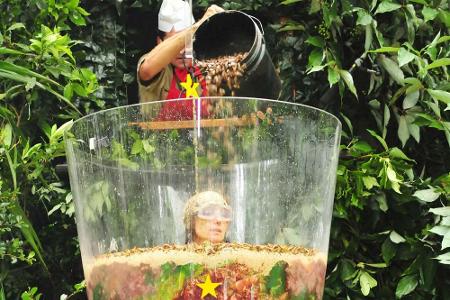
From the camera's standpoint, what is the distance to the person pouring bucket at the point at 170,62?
1720 millimetres

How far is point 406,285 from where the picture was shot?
5.90ft

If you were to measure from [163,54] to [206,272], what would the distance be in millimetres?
952

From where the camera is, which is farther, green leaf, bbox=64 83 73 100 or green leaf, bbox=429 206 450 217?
green leaf, bbox=64 83 73 100

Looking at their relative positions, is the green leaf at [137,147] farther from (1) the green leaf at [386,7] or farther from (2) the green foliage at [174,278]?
(1) the green leaf at [386,7]

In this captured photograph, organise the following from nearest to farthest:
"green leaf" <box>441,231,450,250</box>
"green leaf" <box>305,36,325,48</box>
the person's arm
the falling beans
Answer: the falling beans
"green leaf" <box>441,231,450,250</box>
the person's arm
"green leaf" <box>305,36,325,48</box>

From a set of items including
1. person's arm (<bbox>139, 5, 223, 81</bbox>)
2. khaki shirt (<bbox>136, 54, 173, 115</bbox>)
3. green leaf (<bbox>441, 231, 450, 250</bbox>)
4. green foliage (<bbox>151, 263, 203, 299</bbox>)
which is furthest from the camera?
khaki shirt (<bbox>136, 54, 173, 115</bbox>)

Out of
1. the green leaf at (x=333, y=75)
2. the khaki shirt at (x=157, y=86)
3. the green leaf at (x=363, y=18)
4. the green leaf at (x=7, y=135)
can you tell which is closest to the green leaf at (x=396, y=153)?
the green leaf at (x=333, y=75)

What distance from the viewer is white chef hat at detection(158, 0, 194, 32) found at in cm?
195

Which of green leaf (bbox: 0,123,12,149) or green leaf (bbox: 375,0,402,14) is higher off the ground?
green leaf (bbox: 375,0,402,14)

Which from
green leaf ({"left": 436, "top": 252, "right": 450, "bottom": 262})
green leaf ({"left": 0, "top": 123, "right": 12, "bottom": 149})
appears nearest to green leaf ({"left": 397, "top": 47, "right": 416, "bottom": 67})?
green leaf ({"left": 436, "top": 252, "right": 450, "bottom": 262})

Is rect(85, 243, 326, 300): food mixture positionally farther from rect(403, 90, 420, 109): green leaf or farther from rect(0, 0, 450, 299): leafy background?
rect(403, 90, 420, 109): green leaf

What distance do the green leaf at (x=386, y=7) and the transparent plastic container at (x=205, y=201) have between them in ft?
3.23

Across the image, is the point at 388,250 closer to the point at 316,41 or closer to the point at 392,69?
the point at 392,69

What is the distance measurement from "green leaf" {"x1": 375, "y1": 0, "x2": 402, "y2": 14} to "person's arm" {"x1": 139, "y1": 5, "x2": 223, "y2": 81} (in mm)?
420
